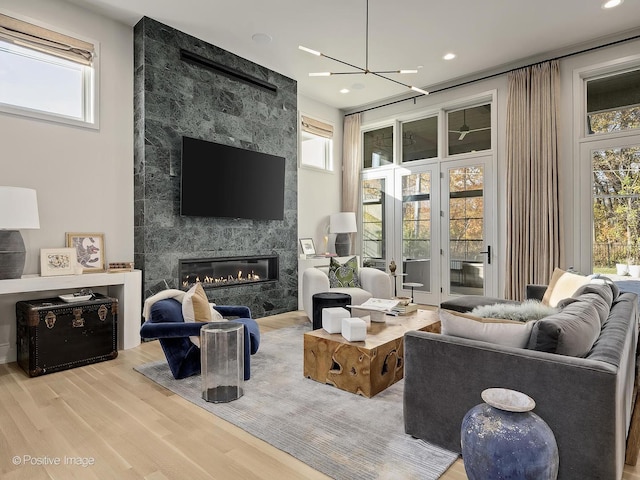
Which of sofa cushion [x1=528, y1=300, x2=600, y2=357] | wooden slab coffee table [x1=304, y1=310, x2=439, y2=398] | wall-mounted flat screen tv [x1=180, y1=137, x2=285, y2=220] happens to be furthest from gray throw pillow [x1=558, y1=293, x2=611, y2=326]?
wall-mounted flat screen tv [x1=180, y1=137, x2=285, y2=220]

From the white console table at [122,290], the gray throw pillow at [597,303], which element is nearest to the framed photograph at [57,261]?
the white console table at [122,290]

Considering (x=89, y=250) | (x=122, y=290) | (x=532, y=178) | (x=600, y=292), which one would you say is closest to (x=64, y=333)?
(x=122, y=290)

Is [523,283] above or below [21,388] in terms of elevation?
above

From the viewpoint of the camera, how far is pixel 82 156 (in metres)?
3.94

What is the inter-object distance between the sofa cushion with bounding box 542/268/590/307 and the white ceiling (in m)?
2.74

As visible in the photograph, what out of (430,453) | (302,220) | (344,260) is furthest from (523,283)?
(430,453)

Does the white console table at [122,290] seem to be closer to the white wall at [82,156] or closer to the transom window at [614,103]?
the white wall at [82,156]

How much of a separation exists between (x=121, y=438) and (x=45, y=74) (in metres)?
3.59

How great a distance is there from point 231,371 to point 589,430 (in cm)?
209

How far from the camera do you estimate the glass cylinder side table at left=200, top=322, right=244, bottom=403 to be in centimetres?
267

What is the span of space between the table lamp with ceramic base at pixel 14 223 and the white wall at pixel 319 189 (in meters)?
3.78

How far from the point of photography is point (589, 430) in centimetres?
155

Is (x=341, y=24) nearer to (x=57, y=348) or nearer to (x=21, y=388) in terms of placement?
(x=57, y=348)

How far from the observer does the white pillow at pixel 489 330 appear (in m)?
1.82
